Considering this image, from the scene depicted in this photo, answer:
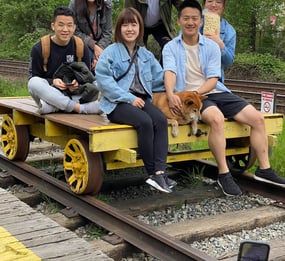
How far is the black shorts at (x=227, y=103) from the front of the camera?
484 centimetres

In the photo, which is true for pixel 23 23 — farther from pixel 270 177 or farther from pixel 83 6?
pixel 270 177

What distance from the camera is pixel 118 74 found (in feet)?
15.4

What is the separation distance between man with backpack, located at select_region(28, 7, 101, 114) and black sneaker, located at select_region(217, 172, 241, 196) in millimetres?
1415

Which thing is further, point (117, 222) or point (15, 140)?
point (15, 140)

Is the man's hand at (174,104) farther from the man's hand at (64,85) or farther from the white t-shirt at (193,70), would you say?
the man's hand at (64,85)

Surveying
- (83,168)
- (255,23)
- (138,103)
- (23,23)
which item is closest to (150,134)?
(138,103)

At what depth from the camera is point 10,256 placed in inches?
121

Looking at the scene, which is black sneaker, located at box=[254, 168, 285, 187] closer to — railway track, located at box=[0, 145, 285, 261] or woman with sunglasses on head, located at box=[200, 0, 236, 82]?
railway track, located at box=[0, 145, 285, 261]

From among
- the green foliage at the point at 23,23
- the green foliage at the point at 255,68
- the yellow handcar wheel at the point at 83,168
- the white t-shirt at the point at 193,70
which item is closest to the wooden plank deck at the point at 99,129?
the yellow handcar wheel at the point at 83,168

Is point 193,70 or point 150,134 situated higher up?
point 193,70

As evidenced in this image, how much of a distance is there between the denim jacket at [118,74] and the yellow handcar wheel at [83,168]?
0.40 meters

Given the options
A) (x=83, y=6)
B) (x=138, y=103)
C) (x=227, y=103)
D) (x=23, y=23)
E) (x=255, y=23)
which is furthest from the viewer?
(x=23, y=23)

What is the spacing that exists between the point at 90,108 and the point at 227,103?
1.34 metres

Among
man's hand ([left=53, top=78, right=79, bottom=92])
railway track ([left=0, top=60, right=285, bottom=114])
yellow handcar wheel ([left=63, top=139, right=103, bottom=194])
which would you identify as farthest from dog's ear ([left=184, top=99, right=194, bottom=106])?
railway track ([left=0, top=60, right=285, bottom=114])
